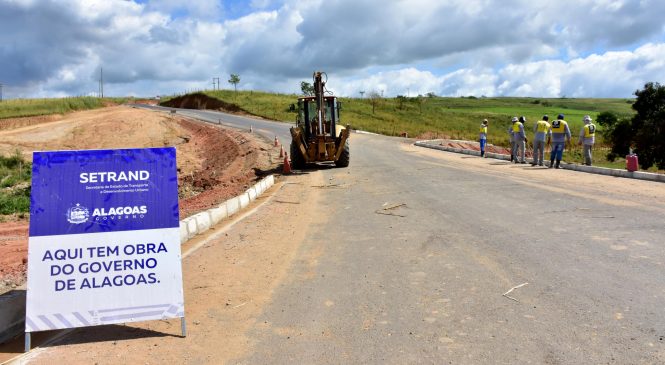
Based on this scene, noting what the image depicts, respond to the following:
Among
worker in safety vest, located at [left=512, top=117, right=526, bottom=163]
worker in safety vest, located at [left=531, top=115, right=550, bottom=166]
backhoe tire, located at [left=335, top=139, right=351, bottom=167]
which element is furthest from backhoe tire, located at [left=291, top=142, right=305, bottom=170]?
worker in safety vest, located at [left=531, top=115, right=550, bottom=166]

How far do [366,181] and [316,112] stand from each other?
17.0 feet

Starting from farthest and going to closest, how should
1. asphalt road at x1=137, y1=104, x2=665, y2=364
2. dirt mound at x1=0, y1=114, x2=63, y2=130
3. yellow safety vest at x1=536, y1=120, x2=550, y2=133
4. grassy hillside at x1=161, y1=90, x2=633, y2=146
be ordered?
1. grassy hillside at x1=161, y1=90, x2=633, y2=146
2. dirt mound at x1=0, y1=114, x2=63, y2=130
3. yellow safety vest at x1=536, y1=120, x2=550, y2=133
4. asphalt road at x1=137, y1=104, x2=665, y2=364

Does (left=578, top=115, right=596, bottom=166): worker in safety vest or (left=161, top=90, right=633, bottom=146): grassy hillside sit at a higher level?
(left=161, top=90, right=633, bottom=146): grassy hillside

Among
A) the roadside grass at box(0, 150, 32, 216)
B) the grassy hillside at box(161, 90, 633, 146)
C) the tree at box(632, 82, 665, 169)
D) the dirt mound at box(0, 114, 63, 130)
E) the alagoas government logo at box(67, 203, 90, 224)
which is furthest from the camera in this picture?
the grassy hillside at box(161, 90, 633, 146)

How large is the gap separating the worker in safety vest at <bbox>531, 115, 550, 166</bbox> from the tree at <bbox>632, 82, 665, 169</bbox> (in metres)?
18.3

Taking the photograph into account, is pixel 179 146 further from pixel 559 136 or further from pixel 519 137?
pixel 559 136

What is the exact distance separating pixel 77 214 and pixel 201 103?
78.9 metres

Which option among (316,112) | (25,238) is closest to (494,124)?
(316,112)

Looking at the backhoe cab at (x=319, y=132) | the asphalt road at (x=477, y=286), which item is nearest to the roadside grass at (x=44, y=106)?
the backhoe cab at (x=319, y=132)

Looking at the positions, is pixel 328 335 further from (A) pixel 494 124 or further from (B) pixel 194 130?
(A) pixel 494 124

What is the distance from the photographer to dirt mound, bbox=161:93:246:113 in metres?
69.6

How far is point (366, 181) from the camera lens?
16.0 m

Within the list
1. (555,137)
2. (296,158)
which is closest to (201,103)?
(296,158)

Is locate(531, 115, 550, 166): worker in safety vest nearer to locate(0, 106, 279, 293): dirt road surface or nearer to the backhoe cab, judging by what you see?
the backhoe cab
